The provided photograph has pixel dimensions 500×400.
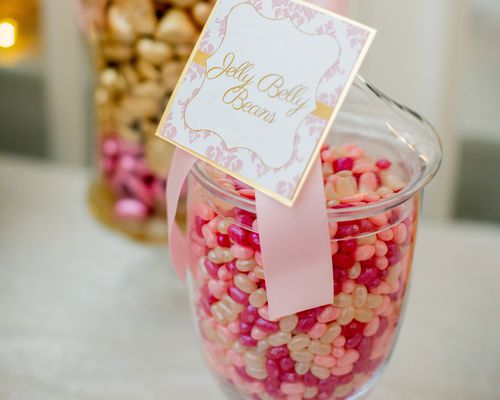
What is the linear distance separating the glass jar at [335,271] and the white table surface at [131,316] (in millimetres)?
141

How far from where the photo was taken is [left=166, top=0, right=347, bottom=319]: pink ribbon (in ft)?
1.33

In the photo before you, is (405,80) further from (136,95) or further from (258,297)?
(258,297)

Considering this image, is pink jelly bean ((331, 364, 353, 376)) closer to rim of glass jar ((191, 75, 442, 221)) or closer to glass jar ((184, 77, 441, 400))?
glass jar ((184, 77, 441, 400))

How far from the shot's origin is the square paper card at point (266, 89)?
399 mm

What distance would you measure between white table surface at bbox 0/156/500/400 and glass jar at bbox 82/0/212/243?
0.23 ft

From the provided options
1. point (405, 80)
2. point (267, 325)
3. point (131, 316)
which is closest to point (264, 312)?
point (267, 325)

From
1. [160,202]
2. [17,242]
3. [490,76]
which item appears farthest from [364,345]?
[490,76]

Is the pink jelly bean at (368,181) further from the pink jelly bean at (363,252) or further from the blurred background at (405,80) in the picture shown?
the blurred background at (405,80)

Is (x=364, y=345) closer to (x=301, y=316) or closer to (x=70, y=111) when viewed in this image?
(x=301, y=316)

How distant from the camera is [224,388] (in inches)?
20.1

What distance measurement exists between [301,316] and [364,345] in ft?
0.18

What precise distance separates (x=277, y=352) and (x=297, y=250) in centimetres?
8

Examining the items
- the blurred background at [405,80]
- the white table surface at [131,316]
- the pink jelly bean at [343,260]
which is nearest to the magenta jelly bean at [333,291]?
the pink jelly bean at [343,260]

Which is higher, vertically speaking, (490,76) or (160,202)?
(490,76)
